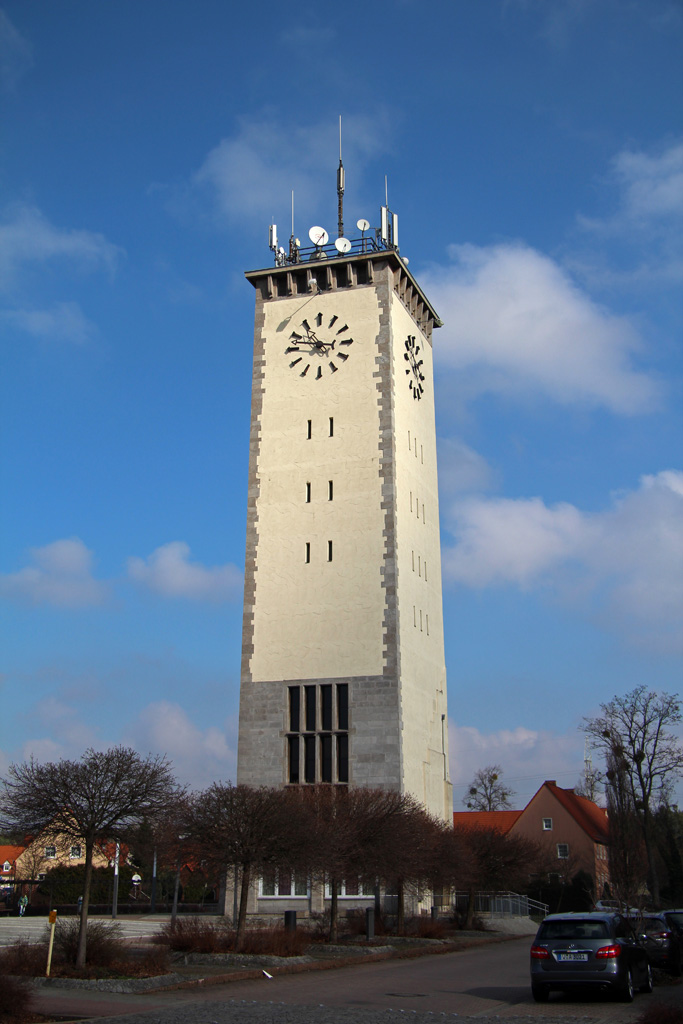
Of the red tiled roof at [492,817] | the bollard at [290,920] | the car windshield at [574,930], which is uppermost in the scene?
the red tiled roof at [492,817]

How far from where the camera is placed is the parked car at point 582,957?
17.2 meters

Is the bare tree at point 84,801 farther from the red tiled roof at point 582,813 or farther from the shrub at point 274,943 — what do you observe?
the red tiled roof at point 582,813

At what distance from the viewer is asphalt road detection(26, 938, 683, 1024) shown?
15305 mm

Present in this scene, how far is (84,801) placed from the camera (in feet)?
69.6

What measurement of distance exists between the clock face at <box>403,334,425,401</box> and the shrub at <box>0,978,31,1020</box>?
35871 mm

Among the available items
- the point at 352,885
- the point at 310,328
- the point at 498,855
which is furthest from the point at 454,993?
the point at 310,328

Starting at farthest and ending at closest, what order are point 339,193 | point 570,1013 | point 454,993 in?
point 339,193 → point 454,993 → point 570,1013

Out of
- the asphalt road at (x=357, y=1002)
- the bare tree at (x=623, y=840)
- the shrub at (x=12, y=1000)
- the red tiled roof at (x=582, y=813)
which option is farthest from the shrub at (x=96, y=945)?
the red tiled roof at (x=582, y=813)

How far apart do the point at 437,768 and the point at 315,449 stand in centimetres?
1586

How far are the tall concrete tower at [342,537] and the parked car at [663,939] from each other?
1583 centimetres

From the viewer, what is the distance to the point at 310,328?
1834 inches

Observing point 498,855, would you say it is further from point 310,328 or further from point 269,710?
point 310,328

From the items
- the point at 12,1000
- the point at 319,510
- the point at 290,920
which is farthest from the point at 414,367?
the point at 12,1000

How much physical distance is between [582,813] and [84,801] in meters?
65.7
